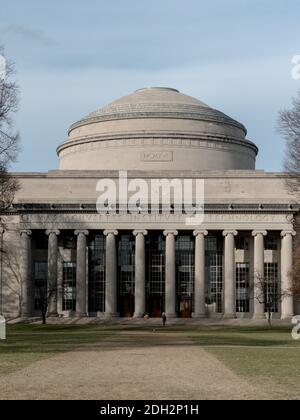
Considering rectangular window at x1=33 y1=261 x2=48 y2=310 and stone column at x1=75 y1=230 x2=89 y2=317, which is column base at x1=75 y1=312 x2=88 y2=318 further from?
rectangular window at x1=33 y1=261 x2=48 y2=310

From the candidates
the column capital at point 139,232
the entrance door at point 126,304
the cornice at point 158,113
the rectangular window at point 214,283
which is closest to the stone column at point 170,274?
the column capital at point 139,232

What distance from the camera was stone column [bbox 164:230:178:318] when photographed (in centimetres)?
9700

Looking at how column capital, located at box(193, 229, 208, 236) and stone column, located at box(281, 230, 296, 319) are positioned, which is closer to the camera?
stone column, located at box(281, 230, 296, 319)

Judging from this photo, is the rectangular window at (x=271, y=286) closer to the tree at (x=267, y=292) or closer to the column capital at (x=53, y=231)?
the tree at (x=267, y=292)

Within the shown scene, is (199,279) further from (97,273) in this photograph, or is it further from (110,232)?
(97,273)

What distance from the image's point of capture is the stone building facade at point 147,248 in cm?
9788

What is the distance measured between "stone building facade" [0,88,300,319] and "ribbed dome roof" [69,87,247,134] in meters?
9.59

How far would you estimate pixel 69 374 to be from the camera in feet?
93.1

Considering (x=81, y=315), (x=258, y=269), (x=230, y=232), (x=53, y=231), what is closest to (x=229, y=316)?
(x=258, y=269)

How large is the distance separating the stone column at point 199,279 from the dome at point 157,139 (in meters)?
14.7

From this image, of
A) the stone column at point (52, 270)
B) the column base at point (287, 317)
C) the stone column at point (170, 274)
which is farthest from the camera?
the stone column at point (52, 270)

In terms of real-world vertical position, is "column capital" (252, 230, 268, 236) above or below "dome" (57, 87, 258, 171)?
below

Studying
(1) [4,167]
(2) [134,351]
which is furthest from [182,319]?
(2) [134,351]

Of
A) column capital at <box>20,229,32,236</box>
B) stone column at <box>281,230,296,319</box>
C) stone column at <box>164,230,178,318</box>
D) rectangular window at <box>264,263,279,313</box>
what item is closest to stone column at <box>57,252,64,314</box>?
column capital at <box>20,229,32,236</box>
